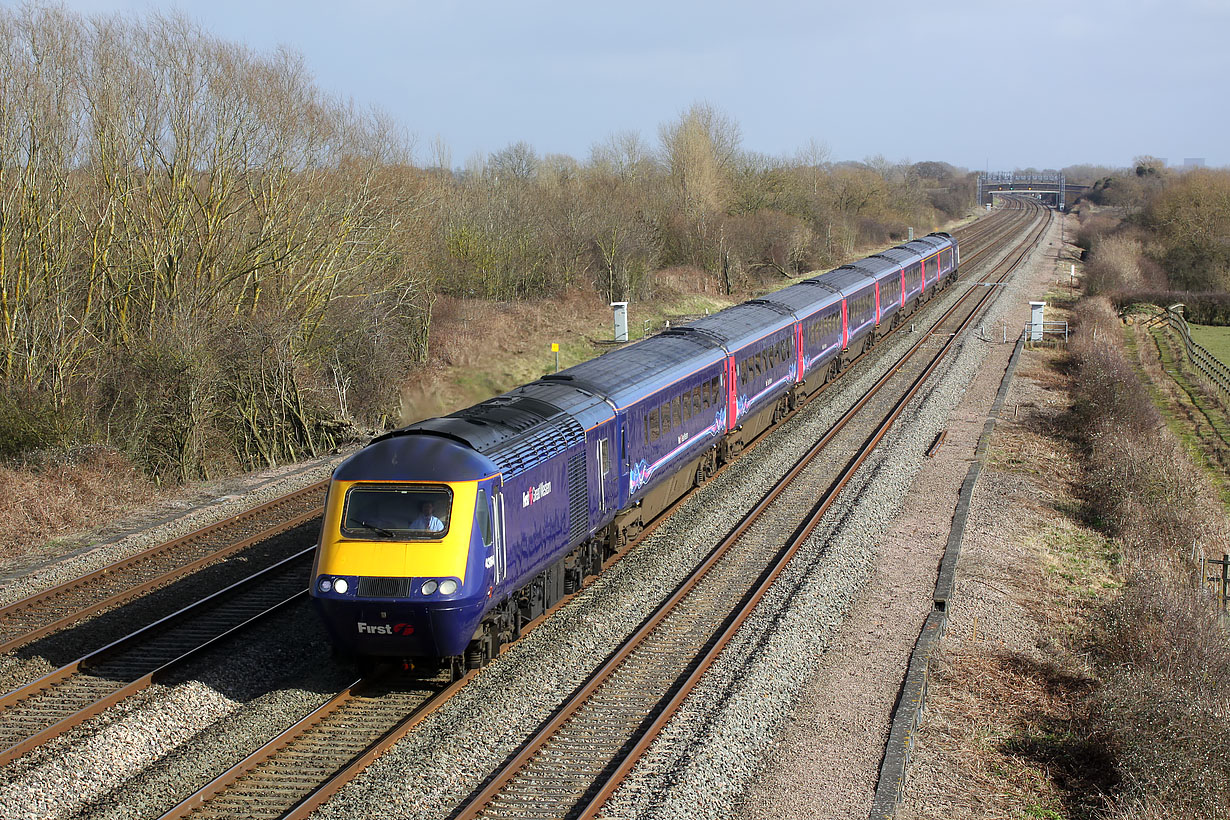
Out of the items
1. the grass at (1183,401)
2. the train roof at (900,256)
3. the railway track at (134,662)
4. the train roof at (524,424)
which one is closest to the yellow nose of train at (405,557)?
the train roof at (524,424)

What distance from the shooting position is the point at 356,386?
1088 inches

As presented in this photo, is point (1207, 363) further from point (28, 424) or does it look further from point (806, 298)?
point (28, 424)

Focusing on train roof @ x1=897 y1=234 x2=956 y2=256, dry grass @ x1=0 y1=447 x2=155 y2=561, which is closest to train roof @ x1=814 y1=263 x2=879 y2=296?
train roof @ x1=897 y1=234 x2=956 y2=256

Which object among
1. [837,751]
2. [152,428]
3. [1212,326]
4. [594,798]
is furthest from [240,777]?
[1212,326]

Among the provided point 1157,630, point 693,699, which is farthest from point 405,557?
point 1157,630

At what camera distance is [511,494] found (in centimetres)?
1073

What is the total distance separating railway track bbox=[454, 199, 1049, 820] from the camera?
28.6 ft

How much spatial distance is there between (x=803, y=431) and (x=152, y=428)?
48.1 feet

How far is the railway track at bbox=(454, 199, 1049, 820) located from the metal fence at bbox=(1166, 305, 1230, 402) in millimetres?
16824

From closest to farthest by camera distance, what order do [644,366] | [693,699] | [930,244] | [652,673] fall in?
[693,699], [652,673], [644,366], [930,244]

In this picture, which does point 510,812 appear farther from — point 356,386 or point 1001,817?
point 356,386

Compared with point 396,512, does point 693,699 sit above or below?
below

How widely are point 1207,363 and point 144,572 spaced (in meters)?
32.8

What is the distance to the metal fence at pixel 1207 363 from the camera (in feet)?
98.0
